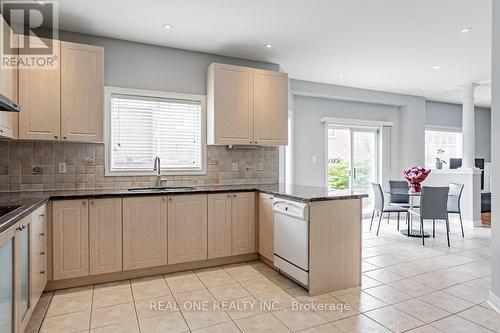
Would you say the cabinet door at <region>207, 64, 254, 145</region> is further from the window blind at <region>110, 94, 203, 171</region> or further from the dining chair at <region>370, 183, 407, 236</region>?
the dining chair at <region>370, 183, 407, 236</region>

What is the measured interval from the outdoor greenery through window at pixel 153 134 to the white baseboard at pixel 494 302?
3.28m

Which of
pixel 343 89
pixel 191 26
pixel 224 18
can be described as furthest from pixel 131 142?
pixel 343 89

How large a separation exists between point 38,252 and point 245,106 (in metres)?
2.69

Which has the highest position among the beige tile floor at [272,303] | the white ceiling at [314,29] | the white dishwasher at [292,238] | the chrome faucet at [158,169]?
the white ceiling at [314,29]

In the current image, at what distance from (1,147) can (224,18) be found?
2.68 m

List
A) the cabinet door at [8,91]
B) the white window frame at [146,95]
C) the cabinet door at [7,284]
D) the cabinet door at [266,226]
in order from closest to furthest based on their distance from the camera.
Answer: the cabinet door at [7,284]
the cabinet door at [8,91]
the cabinet door at [266,226]
the white window frame at [146,95]

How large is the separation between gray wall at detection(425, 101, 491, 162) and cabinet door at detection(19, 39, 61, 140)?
7719 millimetres

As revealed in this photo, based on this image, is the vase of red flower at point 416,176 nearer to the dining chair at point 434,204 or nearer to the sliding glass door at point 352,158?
the dining chair at point 434,204

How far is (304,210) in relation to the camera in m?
2.87

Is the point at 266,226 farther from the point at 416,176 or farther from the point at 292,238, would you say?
the point at 416,176

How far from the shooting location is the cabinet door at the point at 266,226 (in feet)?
11.6

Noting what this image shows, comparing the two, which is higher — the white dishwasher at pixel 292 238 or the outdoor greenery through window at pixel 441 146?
the outdoor greenery through window at pixel 441 146

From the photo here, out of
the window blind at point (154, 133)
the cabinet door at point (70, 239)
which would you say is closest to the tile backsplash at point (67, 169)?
the window blind at point (154, 133)
